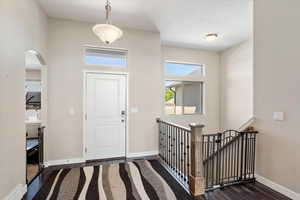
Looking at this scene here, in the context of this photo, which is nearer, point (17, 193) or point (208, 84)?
point (17, 193)

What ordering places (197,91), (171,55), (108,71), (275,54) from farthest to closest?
(197,91) < (171,55) < (108,71) < (275,54)

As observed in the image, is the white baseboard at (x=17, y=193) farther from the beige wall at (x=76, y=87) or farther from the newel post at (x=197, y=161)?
the newel post at (x=197, y=161)

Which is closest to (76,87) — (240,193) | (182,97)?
(182,97)

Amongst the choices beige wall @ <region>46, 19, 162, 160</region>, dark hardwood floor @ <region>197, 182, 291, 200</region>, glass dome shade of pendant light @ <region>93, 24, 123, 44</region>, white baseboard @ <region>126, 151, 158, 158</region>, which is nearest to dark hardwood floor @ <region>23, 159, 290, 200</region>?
dark hardwood floor @ <region>197, 182, 291, 200</region>

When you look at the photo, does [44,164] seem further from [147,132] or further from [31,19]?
[31,19]

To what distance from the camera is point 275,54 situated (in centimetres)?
251

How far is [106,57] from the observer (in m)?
4.01

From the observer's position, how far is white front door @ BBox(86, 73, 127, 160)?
382 centimetres

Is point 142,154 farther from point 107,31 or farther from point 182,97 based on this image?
point 107,31

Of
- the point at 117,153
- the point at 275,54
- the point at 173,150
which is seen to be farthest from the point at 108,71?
the point at 275,54

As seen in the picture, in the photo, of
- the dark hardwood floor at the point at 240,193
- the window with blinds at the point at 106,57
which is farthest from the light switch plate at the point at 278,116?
the window with blinds at the point at 106,57

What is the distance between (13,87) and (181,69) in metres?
4.46

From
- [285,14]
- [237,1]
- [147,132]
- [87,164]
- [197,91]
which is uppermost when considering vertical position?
[237,1]

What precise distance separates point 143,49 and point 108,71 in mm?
1067
